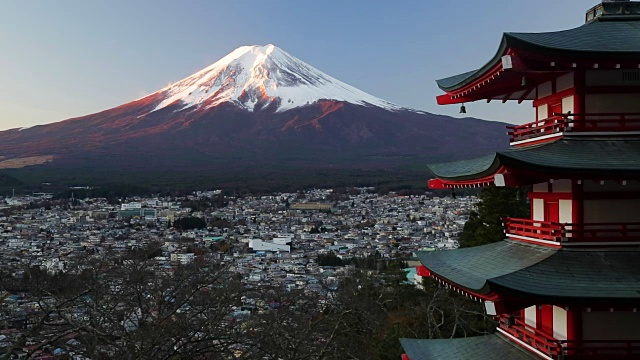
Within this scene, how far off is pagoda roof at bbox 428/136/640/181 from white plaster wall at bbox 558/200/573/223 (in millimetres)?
535

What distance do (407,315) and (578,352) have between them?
40.9 ft

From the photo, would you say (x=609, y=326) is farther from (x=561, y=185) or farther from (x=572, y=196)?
(x=561, y=185)

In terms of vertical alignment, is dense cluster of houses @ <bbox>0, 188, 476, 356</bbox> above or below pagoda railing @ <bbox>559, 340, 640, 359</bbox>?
below

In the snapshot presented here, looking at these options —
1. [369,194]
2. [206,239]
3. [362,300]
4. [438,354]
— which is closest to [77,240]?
[206,239]

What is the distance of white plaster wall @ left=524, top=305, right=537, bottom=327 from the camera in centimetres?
709

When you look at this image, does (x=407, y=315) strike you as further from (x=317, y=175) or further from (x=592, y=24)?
(x=317, y=175)

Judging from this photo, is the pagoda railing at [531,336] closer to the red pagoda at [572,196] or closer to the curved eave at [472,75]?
the red pagoda at [572,196]

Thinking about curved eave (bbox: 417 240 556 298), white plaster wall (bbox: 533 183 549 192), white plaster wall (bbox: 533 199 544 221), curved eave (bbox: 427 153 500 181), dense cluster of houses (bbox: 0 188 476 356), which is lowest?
dense cluster of houses (bbox: 0 188 476 356)

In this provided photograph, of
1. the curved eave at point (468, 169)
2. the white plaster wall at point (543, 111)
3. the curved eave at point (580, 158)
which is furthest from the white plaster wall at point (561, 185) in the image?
the white plaster wall at point (543, 111)

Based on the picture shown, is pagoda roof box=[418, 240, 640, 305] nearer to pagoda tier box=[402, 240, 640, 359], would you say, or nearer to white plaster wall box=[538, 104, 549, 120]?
pagoda tier box=[402, 240, 640, 359]

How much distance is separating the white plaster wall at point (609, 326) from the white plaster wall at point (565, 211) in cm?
89

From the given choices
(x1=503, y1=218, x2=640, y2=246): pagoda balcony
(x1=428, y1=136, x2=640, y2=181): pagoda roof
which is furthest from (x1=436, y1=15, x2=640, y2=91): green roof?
(x1=503, y1=218, x2=640, y2=246): pagoda balcony

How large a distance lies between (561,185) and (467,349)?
7.05 ft

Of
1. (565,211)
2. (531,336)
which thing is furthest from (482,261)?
(565,211)
